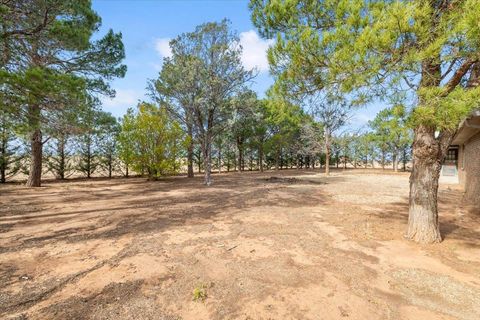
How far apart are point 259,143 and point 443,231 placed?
2469 centimetres

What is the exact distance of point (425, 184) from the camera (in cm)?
478

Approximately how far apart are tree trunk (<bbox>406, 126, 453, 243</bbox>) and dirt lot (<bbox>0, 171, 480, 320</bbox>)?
0.32 m

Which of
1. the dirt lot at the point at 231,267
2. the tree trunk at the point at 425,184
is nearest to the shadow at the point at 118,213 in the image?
the dirt lot at the point at 231,267

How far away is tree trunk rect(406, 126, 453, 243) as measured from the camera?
15.2ft

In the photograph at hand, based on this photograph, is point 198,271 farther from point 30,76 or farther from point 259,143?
point 259,143

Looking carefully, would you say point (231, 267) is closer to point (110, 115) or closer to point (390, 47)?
point (390, 47)

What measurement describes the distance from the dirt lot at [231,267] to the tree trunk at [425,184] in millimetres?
316

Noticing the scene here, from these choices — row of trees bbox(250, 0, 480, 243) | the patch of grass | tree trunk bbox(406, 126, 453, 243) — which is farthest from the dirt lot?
Result: row of trees bbox(250, 0, 480, 243)

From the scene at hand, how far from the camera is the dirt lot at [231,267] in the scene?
272cm

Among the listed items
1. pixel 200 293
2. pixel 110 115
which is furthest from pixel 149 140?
pixel 200 293

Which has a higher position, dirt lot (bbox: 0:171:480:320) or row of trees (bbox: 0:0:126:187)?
row of trees (bbox: 0:0:126:187)

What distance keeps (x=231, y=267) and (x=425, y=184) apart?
403 cm

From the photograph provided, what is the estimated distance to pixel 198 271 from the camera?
3.57 meters

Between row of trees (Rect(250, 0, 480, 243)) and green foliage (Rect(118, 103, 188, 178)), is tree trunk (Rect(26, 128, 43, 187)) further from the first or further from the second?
row of trees (Rect(250, 0, 480, 243))
